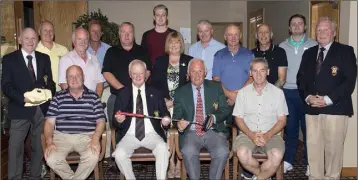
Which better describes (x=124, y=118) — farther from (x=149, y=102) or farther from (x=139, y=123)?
(x=149, y=102)

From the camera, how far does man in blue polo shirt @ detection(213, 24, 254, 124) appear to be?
3.98 meters

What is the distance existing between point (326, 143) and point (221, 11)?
710cm

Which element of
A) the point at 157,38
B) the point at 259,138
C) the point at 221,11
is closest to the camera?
the point at 259,138

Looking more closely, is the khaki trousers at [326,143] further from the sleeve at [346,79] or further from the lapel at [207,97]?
the lapel at [207,97]

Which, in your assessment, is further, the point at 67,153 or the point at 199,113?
the point at 199,113

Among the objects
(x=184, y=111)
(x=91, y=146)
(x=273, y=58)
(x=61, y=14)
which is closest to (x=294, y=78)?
(x=273, y=58)

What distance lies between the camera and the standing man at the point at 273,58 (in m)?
4.02

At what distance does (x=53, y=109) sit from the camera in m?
3.54

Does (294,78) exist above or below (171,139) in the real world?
above

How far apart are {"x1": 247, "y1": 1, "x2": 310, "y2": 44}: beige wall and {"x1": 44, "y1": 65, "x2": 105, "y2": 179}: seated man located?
364 cm

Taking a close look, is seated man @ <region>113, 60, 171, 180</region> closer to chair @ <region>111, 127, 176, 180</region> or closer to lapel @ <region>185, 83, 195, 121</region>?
chair @ <region>111, 127, 176, 180</region>

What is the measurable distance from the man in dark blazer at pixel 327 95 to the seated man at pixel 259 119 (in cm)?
30

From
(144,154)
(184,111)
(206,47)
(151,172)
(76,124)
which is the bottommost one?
(151,172)

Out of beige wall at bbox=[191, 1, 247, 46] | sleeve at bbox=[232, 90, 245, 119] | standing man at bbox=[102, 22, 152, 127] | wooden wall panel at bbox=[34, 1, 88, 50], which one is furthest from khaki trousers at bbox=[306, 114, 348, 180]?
beige wall at bbox=[191, 1, 247, 46]
